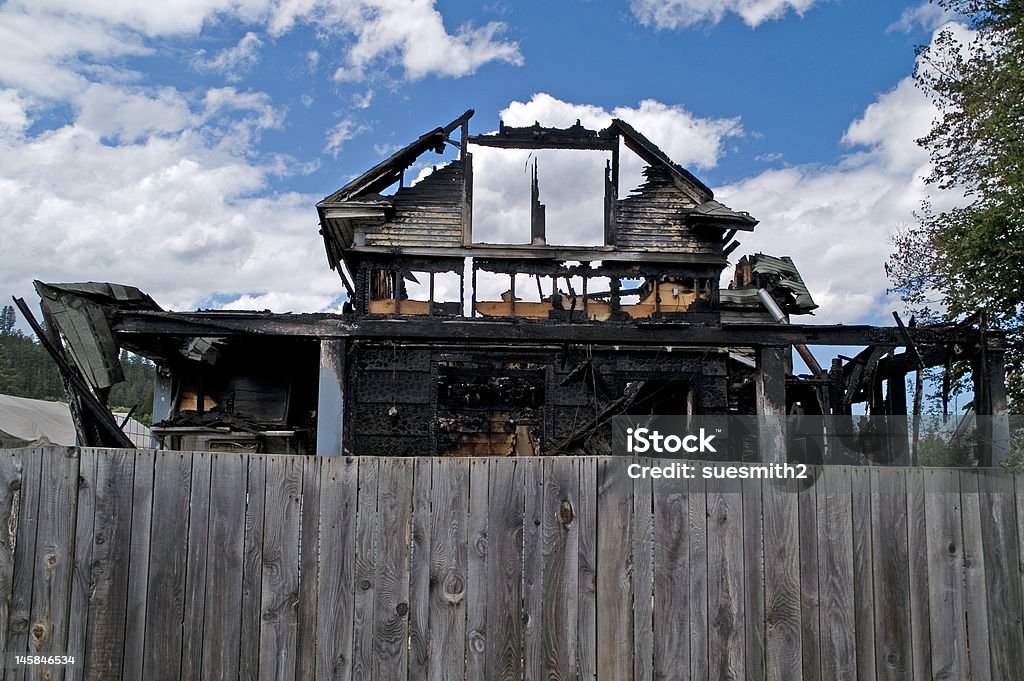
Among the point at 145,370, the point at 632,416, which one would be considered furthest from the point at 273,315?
the point at 145,370

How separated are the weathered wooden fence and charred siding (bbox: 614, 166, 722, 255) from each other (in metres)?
11.7

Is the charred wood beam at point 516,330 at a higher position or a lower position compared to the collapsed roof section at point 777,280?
lower

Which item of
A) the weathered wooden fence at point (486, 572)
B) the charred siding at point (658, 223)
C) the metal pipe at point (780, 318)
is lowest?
the weathered wooden fence at point (486, 572)

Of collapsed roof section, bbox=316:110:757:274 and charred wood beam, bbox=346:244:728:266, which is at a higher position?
collapsed roof section, bbox=316:110:757:274

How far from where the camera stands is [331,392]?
13641 mm

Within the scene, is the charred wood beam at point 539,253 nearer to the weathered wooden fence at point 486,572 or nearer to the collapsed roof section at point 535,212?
the collapsed roof section at point 535,212

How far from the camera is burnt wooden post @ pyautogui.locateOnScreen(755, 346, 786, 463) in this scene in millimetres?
14156

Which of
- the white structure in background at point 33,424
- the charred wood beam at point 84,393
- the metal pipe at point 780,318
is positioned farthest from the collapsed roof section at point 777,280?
the white structure in background at point 33,424

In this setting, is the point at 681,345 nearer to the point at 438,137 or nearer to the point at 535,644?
the point at 438,137

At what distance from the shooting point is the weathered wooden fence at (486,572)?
4395 mm

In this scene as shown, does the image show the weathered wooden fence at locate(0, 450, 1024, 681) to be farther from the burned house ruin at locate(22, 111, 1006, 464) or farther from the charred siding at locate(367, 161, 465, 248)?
the charred siding at locate(367, 161, 465, 248)

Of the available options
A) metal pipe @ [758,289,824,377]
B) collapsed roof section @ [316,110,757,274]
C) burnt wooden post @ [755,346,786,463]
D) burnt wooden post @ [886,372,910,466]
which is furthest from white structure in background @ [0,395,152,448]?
burnt wooden post @ [886,372,910,466]

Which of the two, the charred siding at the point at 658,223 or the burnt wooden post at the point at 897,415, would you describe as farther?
the burnt wooden post at the point at 897,415

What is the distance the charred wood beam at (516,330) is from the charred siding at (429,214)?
71.4 inches
